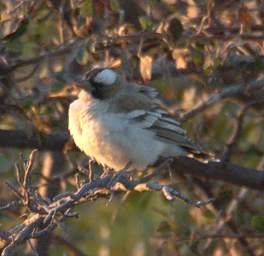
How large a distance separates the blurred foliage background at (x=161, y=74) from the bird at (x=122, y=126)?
0.11 m

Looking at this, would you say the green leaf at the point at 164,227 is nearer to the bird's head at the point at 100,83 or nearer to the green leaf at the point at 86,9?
the bird's head at the point at 100,83

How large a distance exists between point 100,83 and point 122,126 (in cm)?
41

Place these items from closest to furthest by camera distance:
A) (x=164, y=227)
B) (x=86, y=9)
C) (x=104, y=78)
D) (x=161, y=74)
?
(x=86, y=9), (x=164, y=227), (x=104, y=78), (x=161, y=74)


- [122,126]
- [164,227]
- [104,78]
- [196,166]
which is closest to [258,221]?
[164,227]

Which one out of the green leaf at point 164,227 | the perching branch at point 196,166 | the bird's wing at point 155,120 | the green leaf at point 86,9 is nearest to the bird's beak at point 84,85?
the bird's wing at point 155,120

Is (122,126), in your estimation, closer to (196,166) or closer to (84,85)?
(84,85)

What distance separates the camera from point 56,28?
5.67 m

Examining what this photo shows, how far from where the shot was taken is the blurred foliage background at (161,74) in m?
4.90

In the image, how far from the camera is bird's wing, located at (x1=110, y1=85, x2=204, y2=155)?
520cm

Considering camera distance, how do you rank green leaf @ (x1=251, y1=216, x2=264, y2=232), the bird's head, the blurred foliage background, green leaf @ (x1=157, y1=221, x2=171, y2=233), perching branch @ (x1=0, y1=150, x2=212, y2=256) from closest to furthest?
perching branch @ (x1=0, y1=150, x2=212, y2=256) → green leaf @ (x1=251, y1=216, x2=264, y2=232) → the blurred foliage background → green leaf @ (x1=157, y1=221, x2=171, y2=233) → the bird's head

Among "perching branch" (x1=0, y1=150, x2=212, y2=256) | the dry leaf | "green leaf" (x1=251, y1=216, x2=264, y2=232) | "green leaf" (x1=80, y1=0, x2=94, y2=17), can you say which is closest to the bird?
the dry leaf

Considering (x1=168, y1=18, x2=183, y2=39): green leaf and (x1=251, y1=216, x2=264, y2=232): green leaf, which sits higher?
(x1=168, y1=18, x2=183, y2=39): green leaf

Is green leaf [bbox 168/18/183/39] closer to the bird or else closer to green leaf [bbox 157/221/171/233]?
the bird

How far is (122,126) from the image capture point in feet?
16.4
